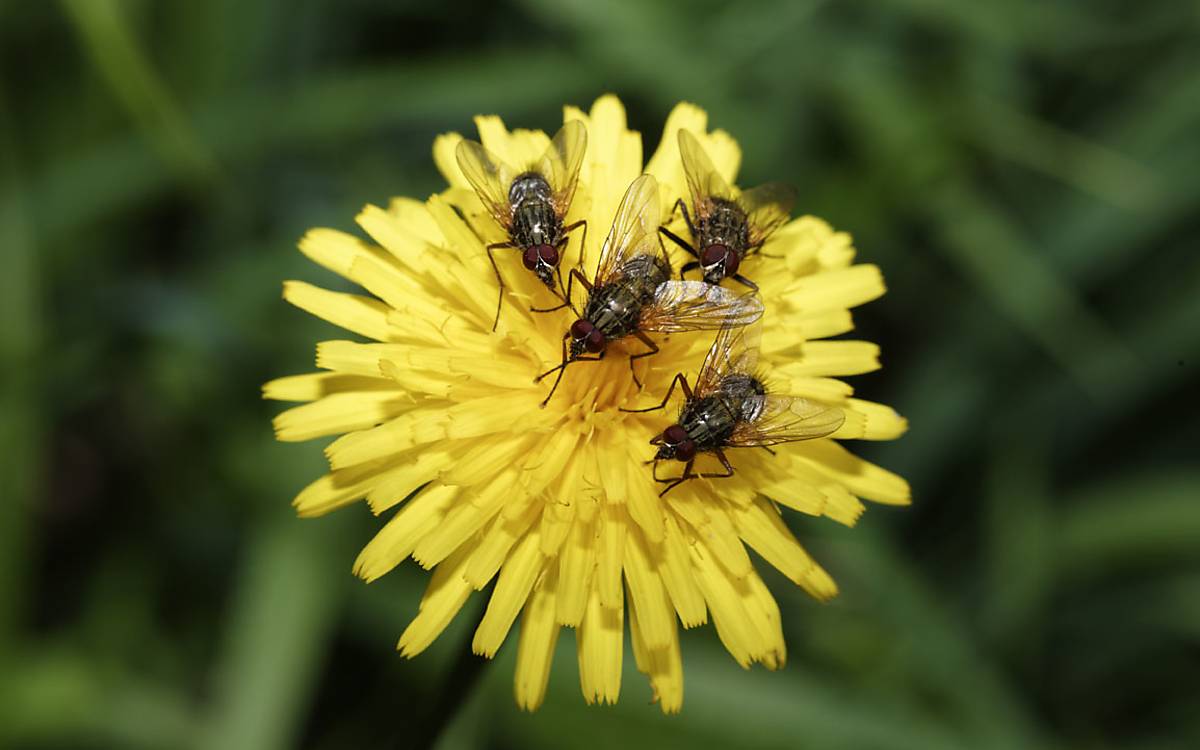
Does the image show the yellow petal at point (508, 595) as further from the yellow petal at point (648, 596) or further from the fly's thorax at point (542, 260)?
the fly's thorax at point (542, 260)

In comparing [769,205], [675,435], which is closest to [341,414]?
[675,435]

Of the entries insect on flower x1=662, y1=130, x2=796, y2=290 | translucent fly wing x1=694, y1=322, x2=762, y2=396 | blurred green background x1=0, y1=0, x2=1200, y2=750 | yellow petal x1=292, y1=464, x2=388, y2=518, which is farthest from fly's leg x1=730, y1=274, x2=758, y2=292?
A: blurred green background x1=0, y1=0, x2=1200, y2=750

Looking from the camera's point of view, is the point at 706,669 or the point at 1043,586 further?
the point at 1043,586

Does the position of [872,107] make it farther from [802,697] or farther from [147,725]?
[147,725]

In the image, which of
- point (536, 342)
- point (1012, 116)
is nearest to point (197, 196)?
point (536, 342)

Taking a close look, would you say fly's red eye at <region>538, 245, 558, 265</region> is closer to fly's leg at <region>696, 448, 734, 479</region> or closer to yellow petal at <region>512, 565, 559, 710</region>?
fly's leg at <region>696, 448, 734, 479</region>

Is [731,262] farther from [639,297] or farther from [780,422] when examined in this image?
[780,422]

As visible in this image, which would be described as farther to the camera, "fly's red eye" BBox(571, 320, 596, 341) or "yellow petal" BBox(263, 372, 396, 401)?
"yellow petal" BBox(263, 372, 396, 401)
